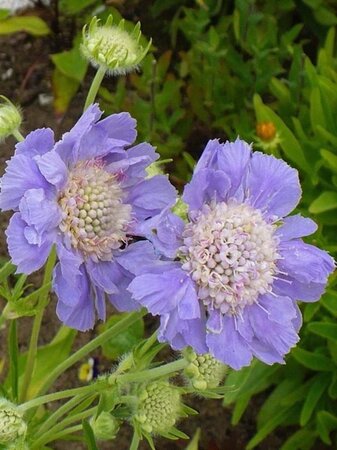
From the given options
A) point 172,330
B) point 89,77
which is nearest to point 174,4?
point 89,77

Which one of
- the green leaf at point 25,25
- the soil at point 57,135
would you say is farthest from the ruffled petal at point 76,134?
the green leaf at point 25,25

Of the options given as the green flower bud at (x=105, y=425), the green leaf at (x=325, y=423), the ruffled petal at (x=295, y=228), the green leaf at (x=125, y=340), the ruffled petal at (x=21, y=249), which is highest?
the ruffled petal at (x=21, y=249)

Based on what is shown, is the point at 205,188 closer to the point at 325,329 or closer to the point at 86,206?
the point at 86,206

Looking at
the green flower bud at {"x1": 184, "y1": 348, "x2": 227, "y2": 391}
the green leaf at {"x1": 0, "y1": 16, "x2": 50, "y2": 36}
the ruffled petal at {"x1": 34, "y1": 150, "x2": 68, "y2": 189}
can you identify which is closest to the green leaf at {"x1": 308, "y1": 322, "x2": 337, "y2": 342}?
the green flower bud at {"x1": 184, "y1": 348, "x2": 227, "y2": 391}

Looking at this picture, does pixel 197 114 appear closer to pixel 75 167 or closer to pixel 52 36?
pixel 52 36

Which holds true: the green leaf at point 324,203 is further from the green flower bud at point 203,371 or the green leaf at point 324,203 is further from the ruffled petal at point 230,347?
the ruffled petal at point 230,347

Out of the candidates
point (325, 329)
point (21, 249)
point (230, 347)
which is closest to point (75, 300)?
point (21, 249)
